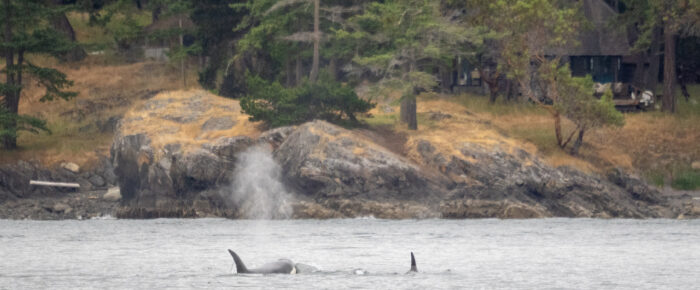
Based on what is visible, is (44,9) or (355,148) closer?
(355,148)

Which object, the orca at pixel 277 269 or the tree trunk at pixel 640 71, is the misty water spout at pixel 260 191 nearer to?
the orca at pixel 277 269

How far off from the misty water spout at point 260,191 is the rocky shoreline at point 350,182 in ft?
0.13

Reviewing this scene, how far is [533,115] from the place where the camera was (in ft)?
191

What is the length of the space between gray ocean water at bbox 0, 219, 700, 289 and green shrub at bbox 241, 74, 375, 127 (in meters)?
5.37

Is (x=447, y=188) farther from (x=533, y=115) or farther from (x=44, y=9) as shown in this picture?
(x=44, y=9)

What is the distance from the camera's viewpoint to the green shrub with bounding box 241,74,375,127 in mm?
48438

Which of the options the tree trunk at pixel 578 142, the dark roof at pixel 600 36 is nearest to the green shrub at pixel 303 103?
the tree trunk at pixel 578 142

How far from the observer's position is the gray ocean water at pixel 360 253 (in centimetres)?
2738

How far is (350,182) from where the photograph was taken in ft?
149

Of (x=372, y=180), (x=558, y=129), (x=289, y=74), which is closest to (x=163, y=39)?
(x=289, y=74)

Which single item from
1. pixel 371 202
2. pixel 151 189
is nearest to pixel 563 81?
pixel 371 202

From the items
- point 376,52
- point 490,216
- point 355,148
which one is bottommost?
point 490,216

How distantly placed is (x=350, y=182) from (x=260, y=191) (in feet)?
12.3

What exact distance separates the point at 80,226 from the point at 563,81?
70.3 feet
